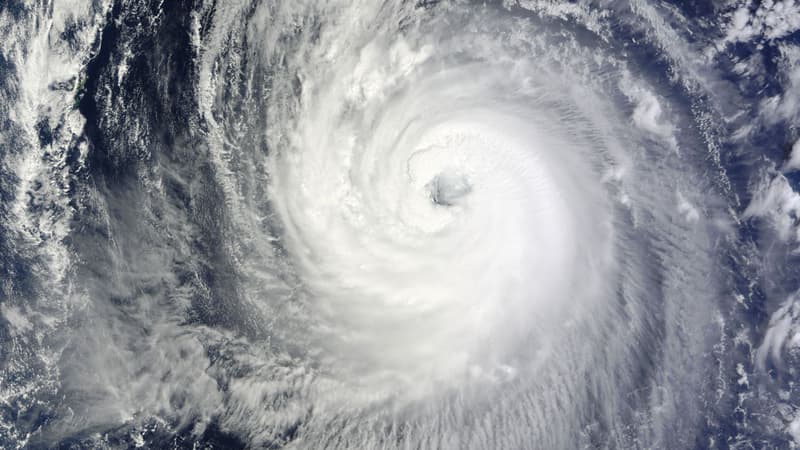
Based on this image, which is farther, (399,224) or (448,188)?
(448,188)

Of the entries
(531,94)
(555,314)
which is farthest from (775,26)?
(555,314)

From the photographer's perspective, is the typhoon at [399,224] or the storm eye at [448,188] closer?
the typhoon at [399,224]

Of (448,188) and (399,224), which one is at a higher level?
(448,188)

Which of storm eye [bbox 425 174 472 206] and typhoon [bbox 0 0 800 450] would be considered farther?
storm eye [bbox 425 174 472 206]

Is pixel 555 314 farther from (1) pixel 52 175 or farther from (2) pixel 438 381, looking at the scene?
(1) pixel 52 175

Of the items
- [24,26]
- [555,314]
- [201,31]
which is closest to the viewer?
[24,26]
